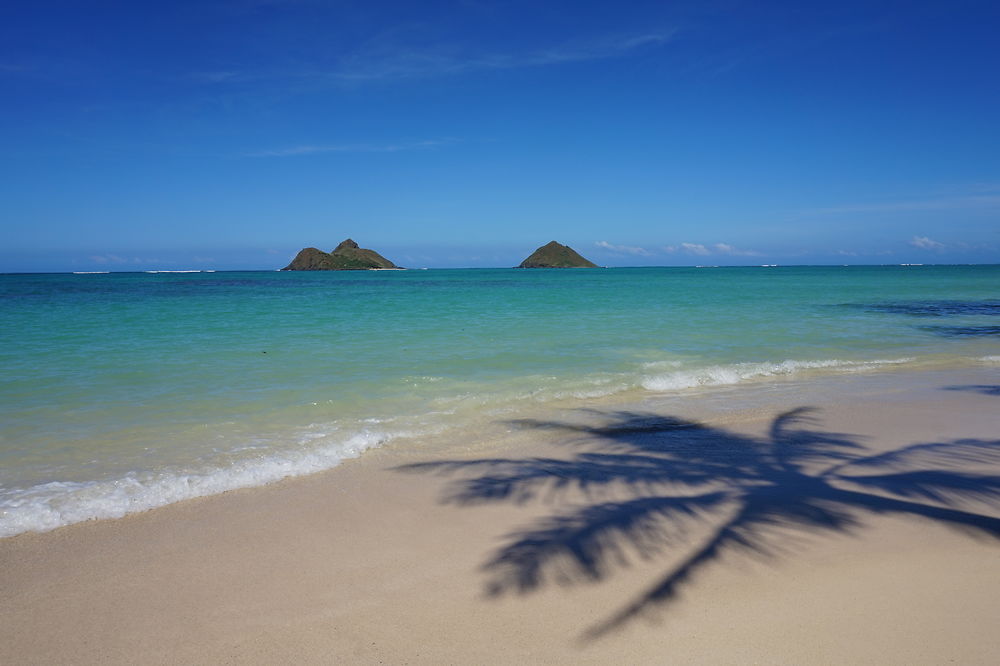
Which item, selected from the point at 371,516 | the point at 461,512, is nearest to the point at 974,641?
the point at 461,512

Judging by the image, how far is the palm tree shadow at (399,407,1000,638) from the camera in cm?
383

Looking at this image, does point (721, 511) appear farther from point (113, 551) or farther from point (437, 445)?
point (113, 551)

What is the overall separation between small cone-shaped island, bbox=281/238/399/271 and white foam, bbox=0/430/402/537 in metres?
149

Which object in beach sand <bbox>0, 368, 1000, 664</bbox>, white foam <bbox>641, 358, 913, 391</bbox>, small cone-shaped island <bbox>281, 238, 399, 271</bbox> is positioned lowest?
beach sand <bbox>0, 368, 1000, 664</bbox>

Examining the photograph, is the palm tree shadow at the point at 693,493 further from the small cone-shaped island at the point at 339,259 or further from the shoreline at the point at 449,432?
the small cone-shaped island at the point at 339,259

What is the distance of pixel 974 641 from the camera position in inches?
117

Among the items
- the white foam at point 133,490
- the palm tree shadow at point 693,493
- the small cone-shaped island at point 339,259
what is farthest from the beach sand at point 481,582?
the small cone-shaped island at point 339,259

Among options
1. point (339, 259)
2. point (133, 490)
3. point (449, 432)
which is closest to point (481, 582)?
point (133, 490)

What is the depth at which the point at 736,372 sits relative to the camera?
11398mm

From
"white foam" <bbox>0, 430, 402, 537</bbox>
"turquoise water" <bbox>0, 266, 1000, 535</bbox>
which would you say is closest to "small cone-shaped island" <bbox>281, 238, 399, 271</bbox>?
"turquoise water" <bbox>0, 266, 1000, 535</bbox>

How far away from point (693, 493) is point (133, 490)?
4914 mm

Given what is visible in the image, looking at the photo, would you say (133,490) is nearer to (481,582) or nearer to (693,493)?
(481,582)

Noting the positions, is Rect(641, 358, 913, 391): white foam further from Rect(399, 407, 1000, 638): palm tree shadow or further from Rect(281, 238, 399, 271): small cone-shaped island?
Rect(281, 238, 399, 271): small cone-shaped island

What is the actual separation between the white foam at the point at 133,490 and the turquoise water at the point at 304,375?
0.02 metres
